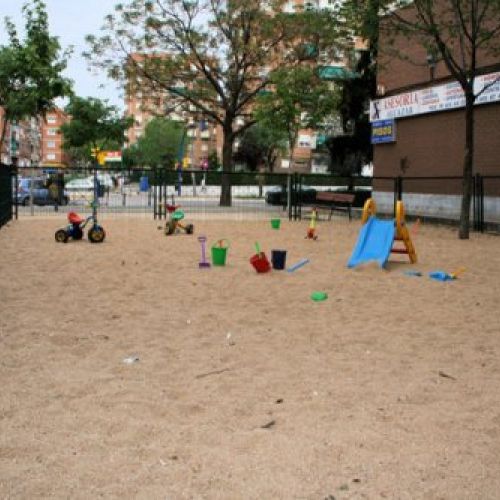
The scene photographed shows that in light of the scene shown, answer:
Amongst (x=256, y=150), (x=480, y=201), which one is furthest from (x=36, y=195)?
(x=256, y=150)

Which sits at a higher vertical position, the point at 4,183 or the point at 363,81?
the point at 363,81

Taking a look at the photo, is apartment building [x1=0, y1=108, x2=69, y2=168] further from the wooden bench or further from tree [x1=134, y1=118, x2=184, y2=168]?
the wooden bench

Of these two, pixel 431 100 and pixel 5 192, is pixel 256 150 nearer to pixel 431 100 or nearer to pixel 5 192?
pixel 431 100

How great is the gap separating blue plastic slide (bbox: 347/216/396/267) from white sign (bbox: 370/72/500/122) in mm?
9988

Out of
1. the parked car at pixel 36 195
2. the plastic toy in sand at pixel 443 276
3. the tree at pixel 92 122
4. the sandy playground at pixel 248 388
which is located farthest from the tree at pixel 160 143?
the sandy playground at pixel 248 388

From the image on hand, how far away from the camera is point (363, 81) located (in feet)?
117

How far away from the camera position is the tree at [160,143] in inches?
3474

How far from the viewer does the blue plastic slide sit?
1202 cm

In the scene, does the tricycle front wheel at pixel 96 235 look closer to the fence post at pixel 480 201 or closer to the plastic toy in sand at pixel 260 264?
the plastic toy in sand at pixel 260 264

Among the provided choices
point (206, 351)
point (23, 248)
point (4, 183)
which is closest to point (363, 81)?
point (4, 183)

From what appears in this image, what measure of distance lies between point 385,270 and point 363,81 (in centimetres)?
2562

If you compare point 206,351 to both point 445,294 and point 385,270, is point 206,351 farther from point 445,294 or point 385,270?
point 385,270

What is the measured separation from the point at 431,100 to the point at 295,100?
8683mm

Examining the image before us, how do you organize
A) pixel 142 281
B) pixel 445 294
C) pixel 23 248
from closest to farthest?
pixel 445 294
pixel 142 281
pixel 23 248
